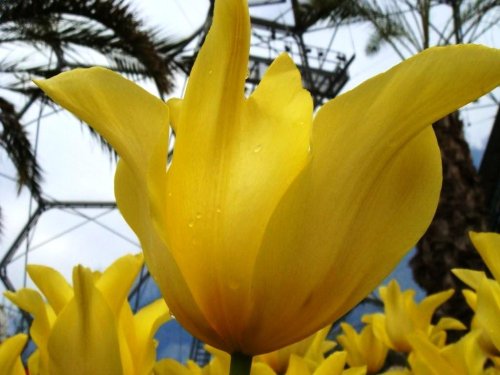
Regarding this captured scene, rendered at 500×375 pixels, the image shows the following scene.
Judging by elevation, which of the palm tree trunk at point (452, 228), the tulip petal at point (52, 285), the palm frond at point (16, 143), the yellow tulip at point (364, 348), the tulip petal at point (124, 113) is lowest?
the yellow tulip at point (364, 348)

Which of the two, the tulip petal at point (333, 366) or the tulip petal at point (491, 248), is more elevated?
the tulip petal at point (491, 248)

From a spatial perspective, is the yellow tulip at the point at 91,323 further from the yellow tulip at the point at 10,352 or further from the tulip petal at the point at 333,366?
the tulip petal at the point at 333,366

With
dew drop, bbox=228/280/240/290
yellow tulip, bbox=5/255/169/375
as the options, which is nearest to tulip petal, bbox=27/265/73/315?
yellow tulip, bbox=5/255/169/375

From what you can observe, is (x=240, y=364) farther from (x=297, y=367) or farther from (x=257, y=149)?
(x=297, y=367)

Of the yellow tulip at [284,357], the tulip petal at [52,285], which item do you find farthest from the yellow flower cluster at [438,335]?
the tulip petal at [52,285]

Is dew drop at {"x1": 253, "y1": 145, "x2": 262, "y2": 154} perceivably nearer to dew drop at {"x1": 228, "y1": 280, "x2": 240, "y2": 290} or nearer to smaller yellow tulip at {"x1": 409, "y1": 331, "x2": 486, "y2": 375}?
dew drop at {"x1": 228, "y1": 280, "x2": 240, "y2": 290}

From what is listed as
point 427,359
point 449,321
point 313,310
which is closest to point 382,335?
point 449,321
